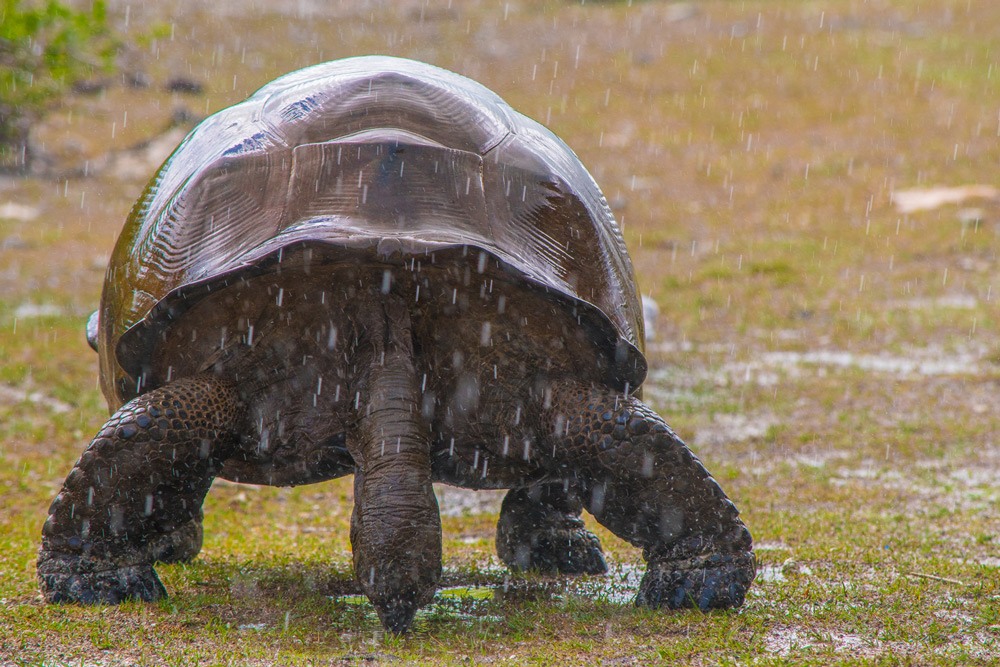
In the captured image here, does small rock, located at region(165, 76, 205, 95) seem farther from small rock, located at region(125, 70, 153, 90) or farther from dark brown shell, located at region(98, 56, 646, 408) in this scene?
dark brown shell, located at region(98, 56, 646, 408)

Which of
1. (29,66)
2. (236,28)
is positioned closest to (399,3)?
(236,28)

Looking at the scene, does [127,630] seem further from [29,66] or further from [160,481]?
[29,66]

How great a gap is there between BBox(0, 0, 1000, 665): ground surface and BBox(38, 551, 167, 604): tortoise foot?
90 millimetres

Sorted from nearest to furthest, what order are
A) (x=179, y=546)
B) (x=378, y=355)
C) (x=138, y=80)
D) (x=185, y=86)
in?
(x=378, y=355)
(x=179, y=546)
(x=185, y=86)
(x=138, y=80)

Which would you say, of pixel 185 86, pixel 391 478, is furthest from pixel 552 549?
pixel 185 86

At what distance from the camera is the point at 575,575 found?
404cm

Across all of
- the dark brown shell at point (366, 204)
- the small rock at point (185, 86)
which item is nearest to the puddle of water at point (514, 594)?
the dark brown shell at point (366, 204)

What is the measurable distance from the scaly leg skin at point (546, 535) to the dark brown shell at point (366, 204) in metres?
0.76

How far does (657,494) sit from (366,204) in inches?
49.5

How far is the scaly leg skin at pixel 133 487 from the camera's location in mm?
3277

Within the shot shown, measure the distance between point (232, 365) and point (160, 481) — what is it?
16.4 inches

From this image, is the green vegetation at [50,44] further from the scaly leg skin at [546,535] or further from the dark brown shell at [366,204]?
the scaly leg skin at [546,535]

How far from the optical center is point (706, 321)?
9.29 meters

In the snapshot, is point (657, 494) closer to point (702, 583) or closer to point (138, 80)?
point (702, 583)
